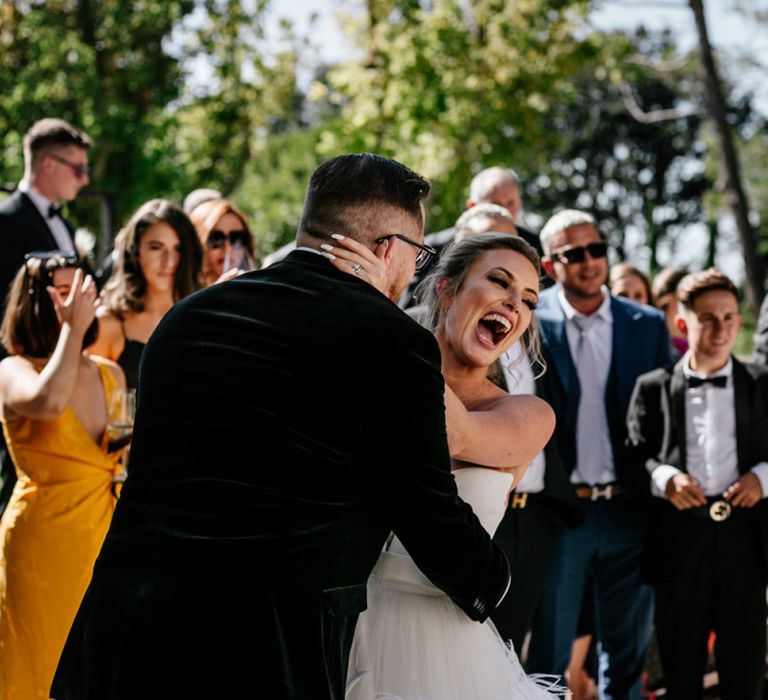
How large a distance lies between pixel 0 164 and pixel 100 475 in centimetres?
1532

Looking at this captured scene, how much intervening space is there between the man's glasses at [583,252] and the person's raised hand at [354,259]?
118 inches

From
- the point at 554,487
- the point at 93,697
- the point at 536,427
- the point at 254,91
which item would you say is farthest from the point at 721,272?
the point at 254,91

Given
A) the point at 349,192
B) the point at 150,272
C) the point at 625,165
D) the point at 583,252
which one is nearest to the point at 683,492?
the point at 583,252

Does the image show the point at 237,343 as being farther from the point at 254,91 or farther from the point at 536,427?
the point at 254,91

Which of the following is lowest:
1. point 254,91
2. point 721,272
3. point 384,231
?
point 384,231

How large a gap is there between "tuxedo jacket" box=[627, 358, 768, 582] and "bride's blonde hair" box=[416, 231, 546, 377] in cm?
189

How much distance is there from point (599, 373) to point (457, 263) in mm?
2061

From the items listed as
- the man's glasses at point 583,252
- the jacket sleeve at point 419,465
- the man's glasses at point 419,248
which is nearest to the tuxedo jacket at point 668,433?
the man's glasses at point 583,252

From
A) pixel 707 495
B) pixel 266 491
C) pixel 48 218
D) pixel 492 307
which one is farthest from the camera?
pixel 48 218

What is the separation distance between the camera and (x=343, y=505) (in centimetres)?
218

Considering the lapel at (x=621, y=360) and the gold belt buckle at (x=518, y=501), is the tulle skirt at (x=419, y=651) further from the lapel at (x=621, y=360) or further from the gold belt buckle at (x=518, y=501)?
the lapel at (x=621, y=360)

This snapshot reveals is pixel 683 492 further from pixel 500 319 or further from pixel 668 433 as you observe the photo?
pixel 500 319

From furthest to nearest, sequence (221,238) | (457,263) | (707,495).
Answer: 1. (221,238)
2. (707,495)
3. (457,263)

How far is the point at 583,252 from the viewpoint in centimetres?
521
